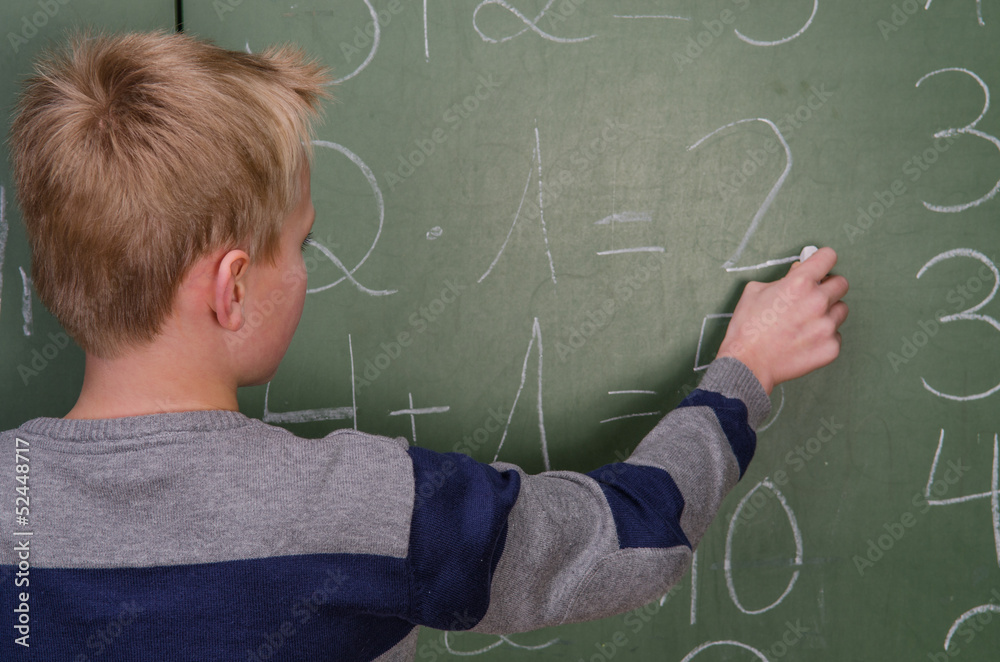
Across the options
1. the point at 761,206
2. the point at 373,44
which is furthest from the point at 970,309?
the point at 373,44

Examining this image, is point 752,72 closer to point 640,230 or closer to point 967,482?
point 640,230

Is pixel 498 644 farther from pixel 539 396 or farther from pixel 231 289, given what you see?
pixel 231 289

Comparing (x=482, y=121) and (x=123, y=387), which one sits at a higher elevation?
(x=482, y=121)

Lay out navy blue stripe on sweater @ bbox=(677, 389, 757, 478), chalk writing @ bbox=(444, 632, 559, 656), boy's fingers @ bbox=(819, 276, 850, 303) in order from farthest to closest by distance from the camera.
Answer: chalk writing @ bbox=(444, 632, 559, 656), boy's fingers @ bbox=(819, 276, 850, 303), navy blue stripe on sweater @ bbox=(677, 389, 757, 478)

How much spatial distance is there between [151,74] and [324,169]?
0.30 meters

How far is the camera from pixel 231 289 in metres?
0.56

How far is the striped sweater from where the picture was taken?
500mm

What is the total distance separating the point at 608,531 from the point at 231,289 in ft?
1.13

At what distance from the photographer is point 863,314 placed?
32.0 inches

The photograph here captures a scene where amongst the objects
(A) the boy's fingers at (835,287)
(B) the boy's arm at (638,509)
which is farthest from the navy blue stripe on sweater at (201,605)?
(A) the boy's fingers at (835,287)

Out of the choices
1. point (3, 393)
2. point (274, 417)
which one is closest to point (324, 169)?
point (274, 417)

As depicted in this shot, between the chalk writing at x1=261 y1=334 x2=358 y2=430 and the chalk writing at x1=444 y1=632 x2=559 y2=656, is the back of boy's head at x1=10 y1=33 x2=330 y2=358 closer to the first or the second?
the chalk writing at x1=261 y1=334 x2=358 y2=430
